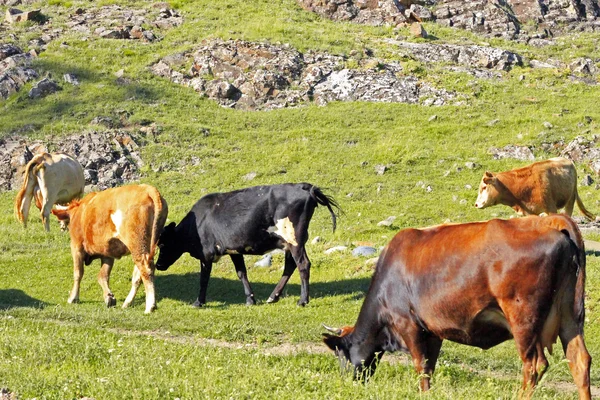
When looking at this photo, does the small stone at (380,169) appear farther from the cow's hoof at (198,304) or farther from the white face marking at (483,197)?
the cow's hoof at (198,304)

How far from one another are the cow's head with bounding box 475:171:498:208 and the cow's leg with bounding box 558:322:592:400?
40.5ft

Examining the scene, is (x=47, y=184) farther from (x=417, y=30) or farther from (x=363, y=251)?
(x=417, y=30)

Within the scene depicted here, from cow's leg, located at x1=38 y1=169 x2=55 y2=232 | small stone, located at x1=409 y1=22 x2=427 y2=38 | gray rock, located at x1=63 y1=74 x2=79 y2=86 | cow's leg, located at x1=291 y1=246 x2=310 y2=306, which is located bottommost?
gray rock, located at x1=63 y1=74 x2=79 y2=86

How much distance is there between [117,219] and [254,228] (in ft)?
8.45

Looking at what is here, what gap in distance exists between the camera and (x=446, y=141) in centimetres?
3148

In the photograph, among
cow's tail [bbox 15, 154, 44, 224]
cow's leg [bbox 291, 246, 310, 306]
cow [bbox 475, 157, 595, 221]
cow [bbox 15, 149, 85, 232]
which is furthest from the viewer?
cow [bbox 15, 149, 85, 232]

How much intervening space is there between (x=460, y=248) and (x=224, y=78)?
31.6 m

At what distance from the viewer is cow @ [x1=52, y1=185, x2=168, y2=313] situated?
15836 millimetres

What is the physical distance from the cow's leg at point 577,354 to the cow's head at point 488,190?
40.5 feet

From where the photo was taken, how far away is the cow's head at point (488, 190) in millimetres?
20516

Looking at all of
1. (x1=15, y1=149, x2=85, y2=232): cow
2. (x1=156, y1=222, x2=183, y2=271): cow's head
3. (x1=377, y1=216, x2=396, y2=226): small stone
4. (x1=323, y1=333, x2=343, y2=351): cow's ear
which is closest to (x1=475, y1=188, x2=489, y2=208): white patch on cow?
(x1=377, y1=216, x2=396, y2=226): small stone

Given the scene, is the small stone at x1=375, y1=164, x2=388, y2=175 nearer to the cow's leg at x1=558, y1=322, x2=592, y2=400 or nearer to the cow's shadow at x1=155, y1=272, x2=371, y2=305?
the cow's shadow at x1=155, y1=272, x2=371, y2=305

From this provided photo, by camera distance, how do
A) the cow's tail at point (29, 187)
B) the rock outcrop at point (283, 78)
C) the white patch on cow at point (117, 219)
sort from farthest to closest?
the rock outcrop at point (283, 78), the cow's tail at point (29, 187), the white patch on cow at point (117, 219)

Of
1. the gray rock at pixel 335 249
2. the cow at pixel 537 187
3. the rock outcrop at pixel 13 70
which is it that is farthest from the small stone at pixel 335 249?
the rock outcrop at pixel 13 70
